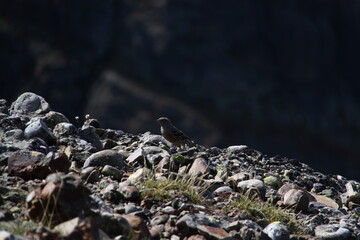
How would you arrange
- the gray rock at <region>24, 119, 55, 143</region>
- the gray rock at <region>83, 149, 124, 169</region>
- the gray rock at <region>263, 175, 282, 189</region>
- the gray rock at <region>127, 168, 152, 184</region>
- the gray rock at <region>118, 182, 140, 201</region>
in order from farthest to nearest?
the gray rock at <region>263, 175, 282, 189</region> < the gray rock at <region>24, 119, 55, 143</region> < the gray rock at <region>83, 149, 124, 169</region> < the gray rock at <region>127, 168, 152, 184</region> < the gray rock at <region>118, 182, 140, 201</region>

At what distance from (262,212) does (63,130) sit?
2461mm

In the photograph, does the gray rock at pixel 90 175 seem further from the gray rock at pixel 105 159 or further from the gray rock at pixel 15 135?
the gray rock at pixel 15 135

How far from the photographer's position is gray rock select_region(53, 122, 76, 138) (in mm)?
7834

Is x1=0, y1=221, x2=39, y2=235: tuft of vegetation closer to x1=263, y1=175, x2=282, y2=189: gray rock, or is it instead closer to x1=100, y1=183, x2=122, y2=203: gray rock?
x1=100, y1=183, x2=122, y2=203: gray rock

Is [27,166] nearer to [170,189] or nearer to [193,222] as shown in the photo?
[170,189]

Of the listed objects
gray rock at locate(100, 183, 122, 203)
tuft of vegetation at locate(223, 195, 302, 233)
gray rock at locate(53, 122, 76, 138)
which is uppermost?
gray rock at locate(53, 122, 76, 138)

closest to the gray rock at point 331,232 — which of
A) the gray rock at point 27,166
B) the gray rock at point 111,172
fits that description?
the gray rock at point 111,172

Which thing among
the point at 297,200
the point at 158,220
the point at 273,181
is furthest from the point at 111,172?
the point at 273,181

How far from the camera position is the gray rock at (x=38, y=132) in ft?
23.7

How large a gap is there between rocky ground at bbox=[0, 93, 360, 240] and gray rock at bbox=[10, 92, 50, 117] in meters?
0.01

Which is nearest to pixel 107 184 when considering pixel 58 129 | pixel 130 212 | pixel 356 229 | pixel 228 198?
pixel 130 212

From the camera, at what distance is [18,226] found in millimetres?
4824

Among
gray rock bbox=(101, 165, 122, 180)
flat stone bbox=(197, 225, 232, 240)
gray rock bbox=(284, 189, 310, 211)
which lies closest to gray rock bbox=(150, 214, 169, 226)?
flat stone bbox=(197, 225, 232, 240)

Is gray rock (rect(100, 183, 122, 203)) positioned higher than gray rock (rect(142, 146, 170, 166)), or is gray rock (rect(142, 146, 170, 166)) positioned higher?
gray rock (rect(142, 146, 170, 166))
